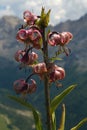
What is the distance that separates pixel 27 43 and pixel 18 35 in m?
0.17

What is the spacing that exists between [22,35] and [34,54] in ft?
1.00

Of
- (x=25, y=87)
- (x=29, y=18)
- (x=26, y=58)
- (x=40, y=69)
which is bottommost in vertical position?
(x=25, y=87)

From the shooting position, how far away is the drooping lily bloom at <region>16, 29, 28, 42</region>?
4519 mm

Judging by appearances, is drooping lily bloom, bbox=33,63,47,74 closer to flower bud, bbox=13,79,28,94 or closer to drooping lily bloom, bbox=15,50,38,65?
drooping lily bloom, bbox=15,50,38,65

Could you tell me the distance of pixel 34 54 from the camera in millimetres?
4703

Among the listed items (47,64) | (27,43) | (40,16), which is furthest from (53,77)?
(40,16)

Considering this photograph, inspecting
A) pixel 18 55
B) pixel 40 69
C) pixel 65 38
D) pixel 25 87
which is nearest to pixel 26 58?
pixel 18 55

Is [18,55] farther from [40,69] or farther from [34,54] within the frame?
[40,69]

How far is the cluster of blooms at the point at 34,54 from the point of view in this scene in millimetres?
4520

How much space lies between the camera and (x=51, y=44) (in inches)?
181

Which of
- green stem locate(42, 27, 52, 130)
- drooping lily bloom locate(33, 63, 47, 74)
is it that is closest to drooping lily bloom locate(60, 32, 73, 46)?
green stem locate(42, 27, 52, 130)

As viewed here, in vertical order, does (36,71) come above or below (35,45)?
below

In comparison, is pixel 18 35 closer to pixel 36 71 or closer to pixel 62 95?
pixel 36 71

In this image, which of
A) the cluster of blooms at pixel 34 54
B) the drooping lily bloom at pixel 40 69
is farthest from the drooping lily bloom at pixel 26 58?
the drooping lily bloom at pixel 40 69
